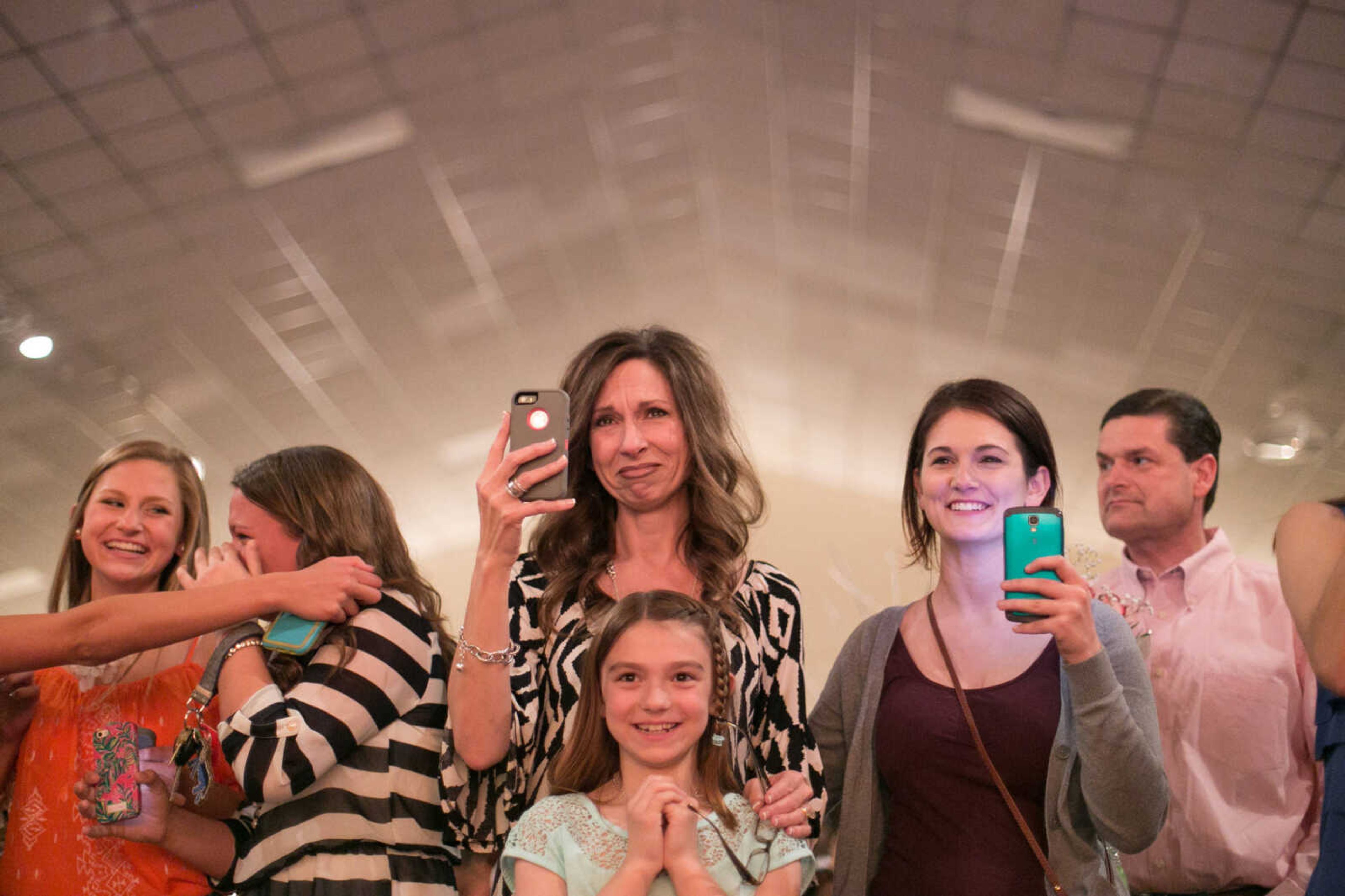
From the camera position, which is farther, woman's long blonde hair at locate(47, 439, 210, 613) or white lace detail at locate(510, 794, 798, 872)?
woman's long blonde hair at locate(47, 439, 210, 613)

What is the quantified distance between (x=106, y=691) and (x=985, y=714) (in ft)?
5.73

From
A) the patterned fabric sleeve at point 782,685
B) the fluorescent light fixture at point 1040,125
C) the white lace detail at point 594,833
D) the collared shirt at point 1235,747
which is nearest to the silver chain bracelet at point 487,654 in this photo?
the white lace detail at point 594,833

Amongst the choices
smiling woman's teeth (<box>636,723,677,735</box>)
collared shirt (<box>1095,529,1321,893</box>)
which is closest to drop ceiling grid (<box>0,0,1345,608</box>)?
collared shirt (<box>1095,529,1321,893</box>)

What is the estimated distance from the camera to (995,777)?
7.01 feet

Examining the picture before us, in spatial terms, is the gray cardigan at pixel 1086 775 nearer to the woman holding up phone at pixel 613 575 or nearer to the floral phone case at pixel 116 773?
the woman holding up phone at pixel 613 575

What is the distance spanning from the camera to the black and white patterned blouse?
215 cm

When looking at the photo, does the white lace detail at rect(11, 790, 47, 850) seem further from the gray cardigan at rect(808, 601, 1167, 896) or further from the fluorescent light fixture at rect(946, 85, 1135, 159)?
the fluorescent light fixture at rect(946, 85, 1135, 159)

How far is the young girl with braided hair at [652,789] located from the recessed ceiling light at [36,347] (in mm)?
5339

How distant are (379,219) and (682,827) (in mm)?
5289

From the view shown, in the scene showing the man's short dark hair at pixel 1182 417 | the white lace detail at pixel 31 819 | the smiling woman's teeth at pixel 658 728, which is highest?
the man's short dark hair at pixel 1182 417

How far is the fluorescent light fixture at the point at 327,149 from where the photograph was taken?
19.5 feet

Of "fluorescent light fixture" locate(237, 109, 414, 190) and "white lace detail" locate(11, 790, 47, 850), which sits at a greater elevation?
"fluorescent light fixture" locate(237, 109, 414, 190)

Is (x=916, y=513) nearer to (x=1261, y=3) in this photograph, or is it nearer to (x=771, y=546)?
(x=1261, y=3)

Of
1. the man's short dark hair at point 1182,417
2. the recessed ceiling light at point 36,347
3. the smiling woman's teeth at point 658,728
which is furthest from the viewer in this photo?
the recessed ceiling light at point 36,347
